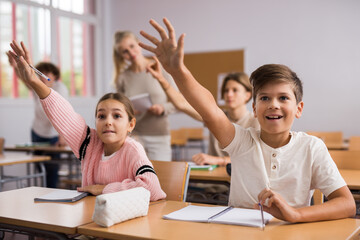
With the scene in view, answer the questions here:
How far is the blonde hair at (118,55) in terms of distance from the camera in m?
2.86

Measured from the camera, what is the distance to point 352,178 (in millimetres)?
2105

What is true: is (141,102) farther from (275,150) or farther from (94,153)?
(275,150)

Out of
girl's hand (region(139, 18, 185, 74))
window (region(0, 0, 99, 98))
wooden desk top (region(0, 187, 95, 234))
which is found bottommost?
wooden desk top (region(0, 187, 95, 234))

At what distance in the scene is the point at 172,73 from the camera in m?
1.20

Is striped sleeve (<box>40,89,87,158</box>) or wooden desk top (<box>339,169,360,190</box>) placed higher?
striped sleeve (<box>40,89,87,158</box>)

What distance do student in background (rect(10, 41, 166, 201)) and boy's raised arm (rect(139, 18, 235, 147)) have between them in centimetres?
40

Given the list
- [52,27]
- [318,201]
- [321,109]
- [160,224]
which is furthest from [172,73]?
[52,27]

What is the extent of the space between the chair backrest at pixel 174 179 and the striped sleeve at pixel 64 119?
1.29 ft

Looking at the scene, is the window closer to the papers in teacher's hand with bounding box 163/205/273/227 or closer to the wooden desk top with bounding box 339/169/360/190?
the wooden desk top with bounding box 339/169/360/190

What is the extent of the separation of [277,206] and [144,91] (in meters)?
2.03

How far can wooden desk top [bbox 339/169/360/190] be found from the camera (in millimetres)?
1905

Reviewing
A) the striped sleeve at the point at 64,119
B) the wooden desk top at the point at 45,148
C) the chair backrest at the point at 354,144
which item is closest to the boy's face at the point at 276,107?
the striped sleeve at the point at 64,119

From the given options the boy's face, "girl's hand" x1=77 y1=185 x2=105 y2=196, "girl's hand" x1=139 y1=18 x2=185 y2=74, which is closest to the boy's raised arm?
"girl's hand" x1=139 y1=18 x2=185 y2=74

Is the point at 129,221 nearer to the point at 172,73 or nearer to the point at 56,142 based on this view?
the point at 172,73
